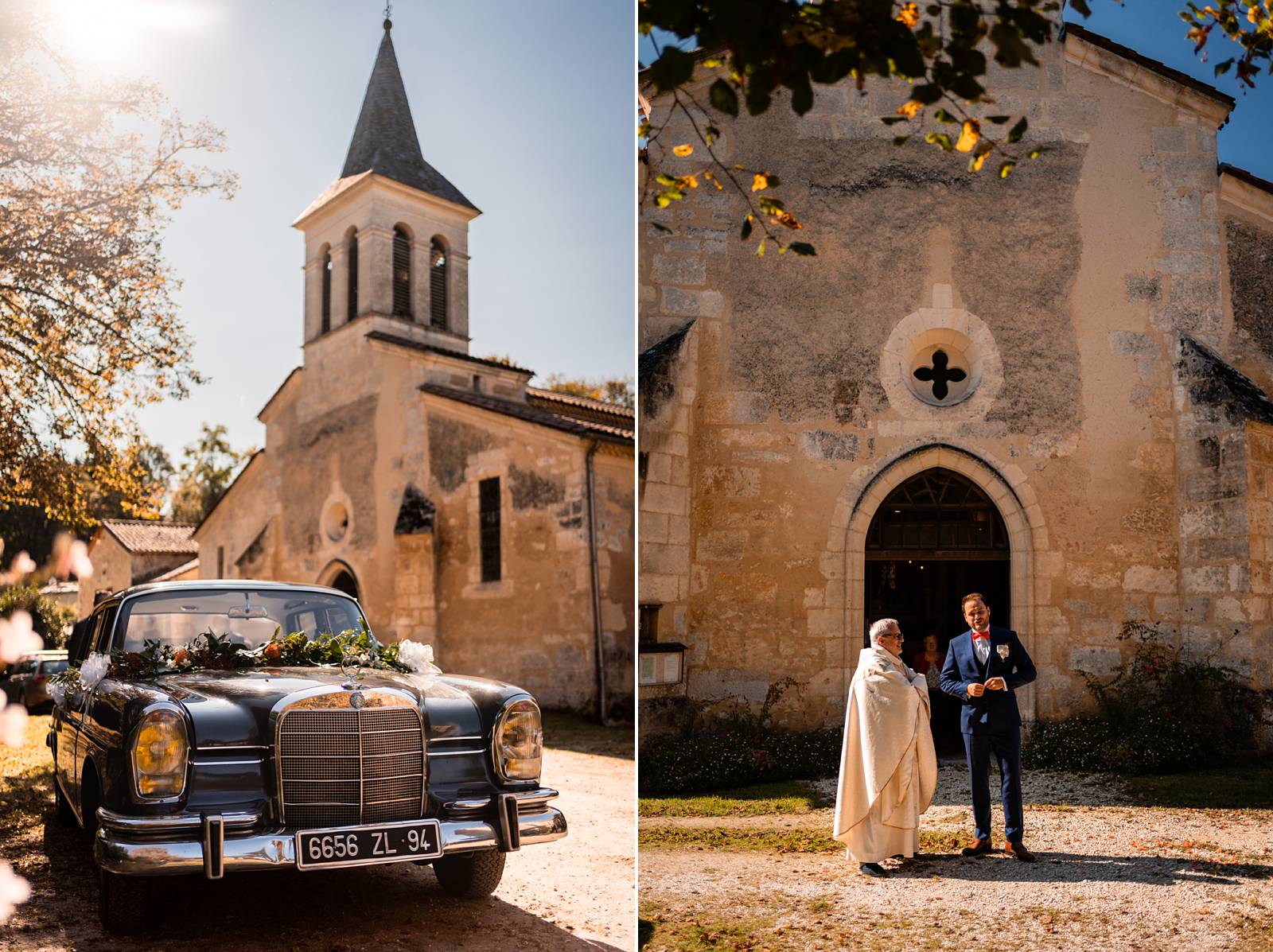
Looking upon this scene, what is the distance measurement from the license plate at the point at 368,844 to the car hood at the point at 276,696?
1.03ft

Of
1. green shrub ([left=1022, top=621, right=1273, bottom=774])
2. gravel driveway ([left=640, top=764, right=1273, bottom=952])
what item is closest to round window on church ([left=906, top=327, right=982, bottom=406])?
green shrub ([left=1022, top=621, right=1273, bottom=774])

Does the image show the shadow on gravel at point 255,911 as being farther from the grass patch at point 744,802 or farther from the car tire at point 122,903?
the grass patch at point 744,802

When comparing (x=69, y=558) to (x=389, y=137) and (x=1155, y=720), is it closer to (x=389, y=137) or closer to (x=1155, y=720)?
(x=389, y=137)

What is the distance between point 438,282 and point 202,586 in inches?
75.4

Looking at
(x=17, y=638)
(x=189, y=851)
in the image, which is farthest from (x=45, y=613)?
(x=189, y=851)

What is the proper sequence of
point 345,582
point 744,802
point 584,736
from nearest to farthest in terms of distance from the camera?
point 744,802 → point 345,582 → point 584,736

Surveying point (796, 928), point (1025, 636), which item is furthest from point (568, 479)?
point (796, 928)

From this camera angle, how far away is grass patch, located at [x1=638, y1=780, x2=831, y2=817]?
148 inches

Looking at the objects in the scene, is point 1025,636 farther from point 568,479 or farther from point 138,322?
point 138,322

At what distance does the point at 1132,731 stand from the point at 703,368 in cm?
276

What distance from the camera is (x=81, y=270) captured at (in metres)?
3.21

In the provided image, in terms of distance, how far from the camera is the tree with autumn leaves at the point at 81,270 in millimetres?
3068

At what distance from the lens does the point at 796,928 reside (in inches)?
123

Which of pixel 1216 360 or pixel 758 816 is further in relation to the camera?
pixel 1216 360
